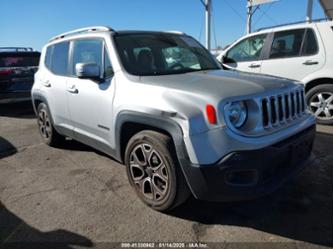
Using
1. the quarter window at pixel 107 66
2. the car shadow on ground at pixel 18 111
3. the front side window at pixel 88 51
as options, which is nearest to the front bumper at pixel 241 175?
the quarter window at pixel 107 66

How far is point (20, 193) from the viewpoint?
3.77 metres

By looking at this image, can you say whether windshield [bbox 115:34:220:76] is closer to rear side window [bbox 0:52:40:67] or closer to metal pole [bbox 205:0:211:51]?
rear side window [bbox 0:52:40:67]

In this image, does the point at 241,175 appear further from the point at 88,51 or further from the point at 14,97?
the point at 14,97

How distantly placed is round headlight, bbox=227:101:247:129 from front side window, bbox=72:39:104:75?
1.85 metres

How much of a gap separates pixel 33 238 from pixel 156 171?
1268 mm

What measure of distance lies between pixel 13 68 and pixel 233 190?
7.53m

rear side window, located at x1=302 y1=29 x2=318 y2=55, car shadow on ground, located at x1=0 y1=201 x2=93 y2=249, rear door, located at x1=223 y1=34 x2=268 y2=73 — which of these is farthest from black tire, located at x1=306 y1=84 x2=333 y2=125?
car shadow on ground, located at x1=0 y1=201 x2=93 y2=249

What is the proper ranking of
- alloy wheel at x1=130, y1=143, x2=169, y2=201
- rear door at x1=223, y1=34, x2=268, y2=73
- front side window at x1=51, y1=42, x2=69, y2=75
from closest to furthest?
alloy wheel at x1=130, y1=143, x2=169, y2=201 < front side window at x1=51, y1=42, x2=69, y2=75 < rear door at x1=223, y1=34, x2=268, y2=73

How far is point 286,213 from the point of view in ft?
10.1

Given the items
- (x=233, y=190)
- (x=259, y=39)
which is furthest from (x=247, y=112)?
(x=259, y=39)

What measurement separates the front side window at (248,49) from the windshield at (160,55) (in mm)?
2741

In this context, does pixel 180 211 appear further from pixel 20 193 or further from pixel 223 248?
pixel 20 193

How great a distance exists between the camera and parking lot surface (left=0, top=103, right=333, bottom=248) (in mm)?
2789

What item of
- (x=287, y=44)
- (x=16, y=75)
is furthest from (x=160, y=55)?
(x=16, y=75)
